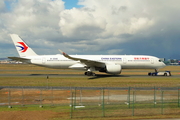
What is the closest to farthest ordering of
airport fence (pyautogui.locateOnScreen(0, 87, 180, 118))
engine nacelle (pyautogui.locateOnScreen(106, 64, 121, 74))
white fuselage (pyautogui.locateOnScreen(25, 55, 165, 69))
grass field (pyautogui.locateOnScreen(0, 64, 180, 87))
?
1. airport fence (pyautogui.locateOnScreen(0, 87, 180, 118))
2. grass field (pyautogui.locateOnScreen(0, 64, 180, 87))
3. engine nacelle (pyautogui.locateOnScreen(106, 64, 121, 74))
4. white fuselage (pyautogui.locateOnScreen(25, 55, 165, 69))

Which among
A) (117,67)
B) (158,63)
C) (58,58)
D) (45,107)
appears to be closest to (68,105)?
(45,107)

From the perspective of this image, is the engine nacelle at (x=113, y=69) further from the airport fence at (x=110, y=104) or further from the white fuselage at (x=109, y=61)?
the airport fence at (x=110, y=104)

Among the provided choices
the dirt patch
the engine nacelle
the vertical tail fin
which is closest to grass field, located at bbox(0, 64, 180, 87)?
the engine nacelle

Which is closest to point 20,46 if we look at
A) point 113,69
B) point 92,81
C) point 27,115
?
point 92,81

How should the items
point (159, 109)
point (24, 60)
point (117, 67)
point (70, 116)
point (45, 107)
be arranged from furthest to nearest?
point (24, 60)
point (117, 67)
point (45, 107)
point (159, 109)
point (70, 116)

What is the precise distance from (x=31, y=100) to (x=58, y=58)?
24659mm

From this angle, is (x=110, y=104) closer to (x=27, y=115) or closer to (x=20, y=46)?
(x=27, y=115)

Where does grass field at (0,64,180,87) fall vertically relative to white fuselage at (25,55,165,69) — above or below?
below

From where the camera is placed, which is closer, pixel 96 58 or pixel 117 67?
pixel 117 67

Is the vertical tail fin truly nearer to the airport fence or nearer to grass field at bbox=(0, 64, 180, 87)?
grass field at bbox=(0, 64, 180, 87)

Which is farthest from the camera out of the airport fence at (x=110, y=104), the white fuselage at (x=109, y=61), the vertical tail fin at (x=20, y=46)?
the vertical tail fin at (x=20, y=46)

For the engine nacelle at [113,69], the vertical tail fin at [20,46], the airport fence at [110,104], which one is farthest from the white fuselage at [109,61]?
the airport fence at [110,104]

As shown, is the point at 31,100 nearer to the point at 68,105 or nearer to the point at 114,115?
the point at 68,105

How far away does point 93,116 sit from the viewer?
1310 cm
